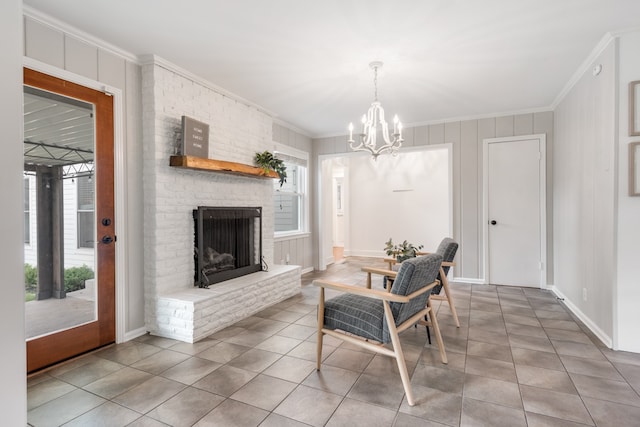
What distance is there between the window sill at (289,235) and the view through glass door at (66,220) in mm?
2480

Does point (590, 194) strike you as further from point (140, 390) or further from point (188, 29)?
point (140, 390)

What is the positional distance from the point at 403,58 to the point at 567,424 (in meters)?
2.82

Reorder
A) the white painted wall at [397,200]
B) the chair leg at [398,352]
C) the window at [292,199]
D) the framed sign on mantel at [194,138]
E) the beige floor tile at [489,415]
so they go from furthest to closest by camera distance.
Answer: the white painted wall at [397,200], the window at [292,199], the framed sign on mantel at [194,138], the chair leg at [398,352], the beige floor tile at [489,415]

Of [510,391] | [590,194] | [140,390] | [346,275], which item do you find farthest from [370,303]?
[346,275]

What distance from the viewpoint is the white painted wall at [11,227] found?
2.65ft

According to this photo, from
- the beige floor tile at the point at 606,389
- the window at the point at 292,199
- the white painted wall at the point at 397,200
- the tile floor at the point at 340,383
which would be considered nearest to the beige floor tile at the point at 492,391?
the tile floor at the point at 340,383

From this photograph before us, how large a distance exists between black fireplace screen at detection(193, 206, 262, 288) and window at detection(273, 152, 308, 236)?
1.04 m

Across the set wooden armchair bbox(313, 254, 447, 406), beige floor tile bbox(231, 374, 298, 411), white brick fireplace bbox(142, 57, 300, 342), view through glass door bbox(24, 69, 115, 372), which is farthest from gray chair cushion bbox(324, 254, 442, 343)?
view through glass door bbox(24, 69, 115, 372)

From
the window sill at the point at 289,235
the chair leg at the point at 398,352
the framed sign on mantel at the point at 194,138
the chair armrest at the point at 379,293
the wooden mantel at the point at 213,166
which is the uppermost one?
the framed sign on mantel at the point at 194,138

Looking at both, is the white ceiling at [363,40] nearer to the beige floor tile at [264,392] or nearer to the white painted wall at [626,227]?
the white painted wall at [626,227]

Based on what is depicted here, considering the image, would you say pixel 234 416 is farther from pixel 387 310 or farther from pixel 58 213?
pixel 58 213

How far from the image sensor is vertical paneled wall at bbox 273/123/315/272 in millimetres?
4938

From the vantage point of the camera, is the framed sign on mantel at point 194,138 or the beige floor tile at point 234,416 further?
the framed sign on mantel at point 194,138

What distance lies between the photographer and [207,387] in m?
2.05
